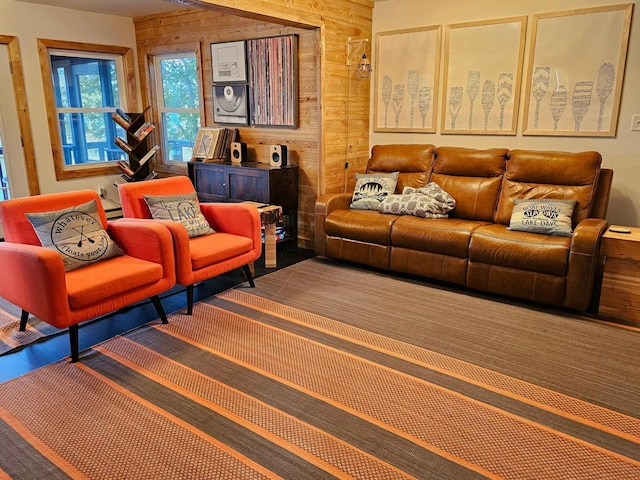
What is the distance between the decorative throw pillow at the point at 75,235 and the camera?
110 inches

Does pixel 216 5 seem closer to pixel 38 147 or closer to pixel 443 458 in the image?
pixel 443 458

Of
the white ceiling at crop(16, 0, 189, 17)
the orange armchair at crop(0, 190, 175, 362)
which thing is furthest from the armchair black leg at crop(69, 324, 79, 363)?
the white ceiling at crop(16, 0, 189, 17)

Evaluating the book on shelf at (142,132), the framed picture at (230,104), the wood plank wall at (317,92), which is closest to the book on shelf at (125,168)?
the book on shelf at (142,132)

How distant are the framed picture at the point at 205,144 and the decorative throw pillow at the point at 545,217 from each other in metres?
3.12

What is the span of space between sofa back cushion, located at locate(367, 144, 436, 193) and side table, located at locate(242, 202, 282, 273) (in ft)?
3.72

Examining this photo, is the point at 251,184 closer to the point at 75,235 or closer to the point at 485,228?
the point at 75,235

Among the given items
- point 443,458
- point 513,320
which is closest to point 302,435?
point 443,458

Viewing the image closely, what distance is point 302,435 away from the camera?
2066 millimetres

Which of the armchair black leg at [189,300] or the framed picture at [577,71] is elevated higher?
the framed picture at [577,71]

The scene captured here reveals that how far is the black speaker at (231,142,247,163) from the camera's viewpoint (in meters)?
5.02

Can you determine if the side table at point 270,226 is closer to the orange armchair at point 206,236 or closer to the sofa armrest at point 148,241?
the orange armchair at point 206,236

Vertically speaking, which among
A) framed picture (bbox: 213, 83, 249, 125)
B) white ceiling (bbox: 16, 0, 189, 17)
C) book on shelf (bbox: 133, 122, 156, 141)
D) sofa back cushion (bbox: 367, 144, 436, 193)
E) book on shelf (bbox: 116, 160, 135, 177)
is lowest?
book on shelf (bbox: 116, 160, 135, 177)

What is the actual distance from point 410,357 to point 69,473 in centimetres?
172

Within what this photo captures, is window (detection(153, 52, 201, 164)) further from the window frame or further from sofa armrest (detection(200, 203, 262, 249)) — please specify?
sofa armrest (detection(200, 203, 262, 249))
